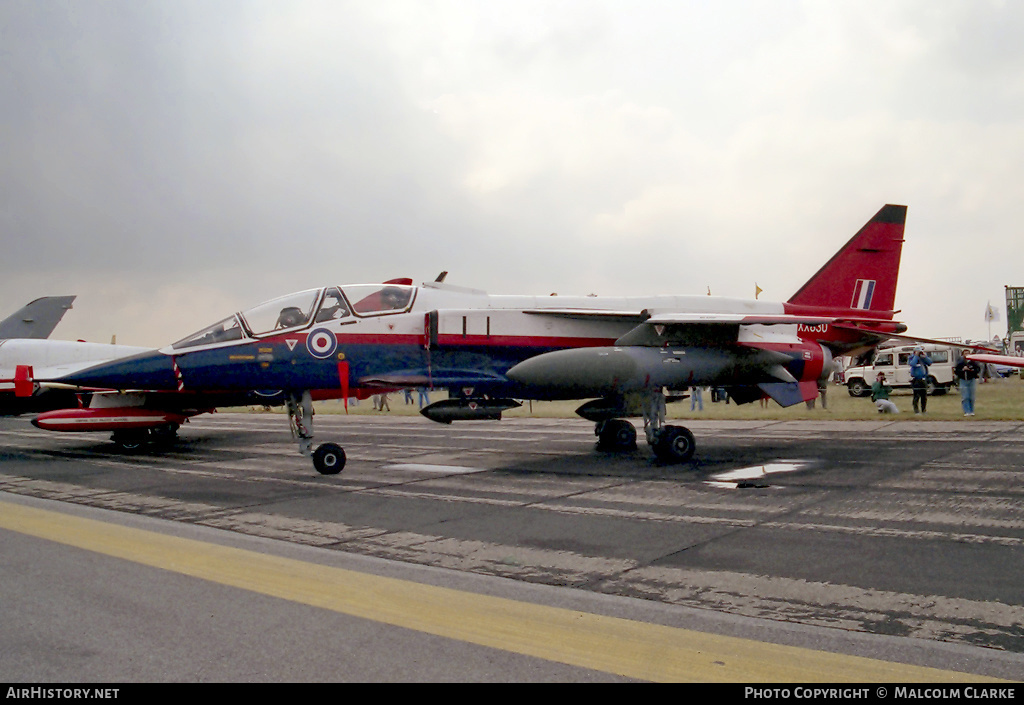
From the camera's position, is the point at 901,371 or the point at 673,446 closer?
the point at 673,446

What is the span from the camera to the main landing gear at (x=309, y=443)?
448 inches

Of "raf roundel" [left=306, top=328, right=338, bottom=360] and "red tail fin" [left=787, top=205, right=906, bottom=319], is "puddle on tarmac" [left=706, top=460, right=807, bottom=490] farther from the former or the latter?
"raf roundel" [left=306, top=328, right=338, bottom=360]

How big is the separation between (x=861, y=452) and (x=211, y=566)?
1083 centimetres

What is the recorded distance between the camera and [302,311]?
1162 cm

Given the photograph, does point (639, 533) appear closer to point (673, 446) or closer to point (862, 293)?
point (673, 446)

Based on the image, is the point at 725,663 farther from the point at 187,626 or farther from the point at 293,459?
the point at 293,459

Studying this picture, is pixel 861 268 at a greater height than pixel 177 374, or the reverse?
pixel 861 268

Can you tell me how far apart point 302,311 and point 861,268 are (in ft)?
37.3

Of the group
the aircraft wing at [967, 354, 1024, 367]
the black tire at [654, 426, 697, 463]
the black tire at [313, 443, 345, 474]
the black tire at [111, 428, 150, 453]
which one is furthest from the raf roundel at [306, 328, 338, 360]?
the aircraft wing at [967, 354, 1024, 367]

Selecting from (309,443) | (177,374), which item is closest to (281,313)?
(177,374)

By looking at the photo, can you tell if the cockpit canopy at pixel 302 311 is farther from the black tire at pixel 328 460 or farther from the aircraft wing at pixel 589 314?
the aircraft wing at pixel 589 314

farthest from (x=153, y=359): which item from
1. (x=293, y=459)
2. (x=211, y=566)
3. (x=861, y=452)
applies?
(x=861, y=452)

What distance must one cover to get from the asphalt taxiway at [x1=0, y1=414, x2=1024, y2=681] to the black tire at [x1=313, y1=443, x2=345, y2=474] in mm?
179

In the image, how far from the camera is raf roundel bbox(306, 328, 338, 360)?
37.7 feet
